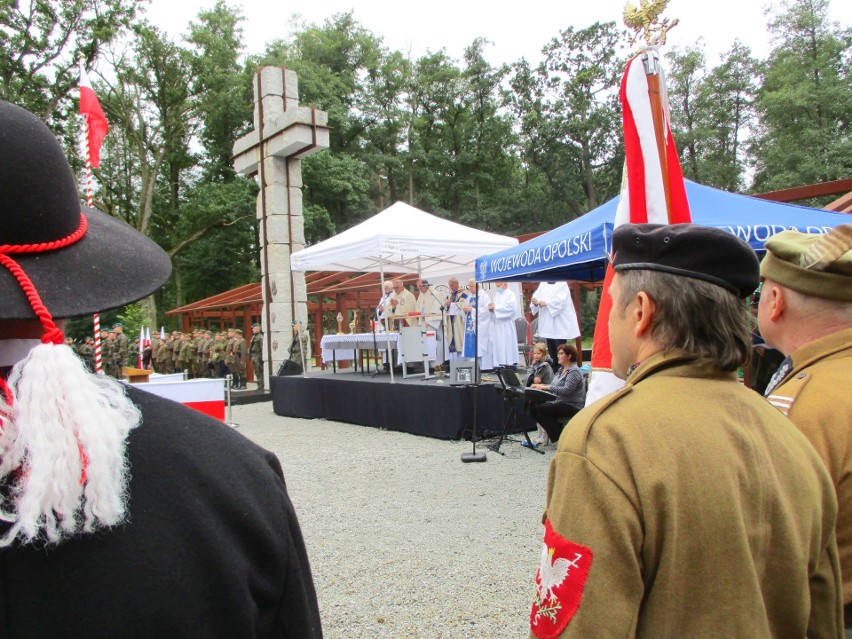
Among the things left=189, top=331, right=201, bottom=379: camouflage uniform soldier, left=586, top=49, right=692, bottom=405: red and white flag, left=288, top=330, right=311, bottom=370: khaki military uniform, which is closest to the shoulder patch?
left=586, top=49, right=692, bottom=405: red and white flag

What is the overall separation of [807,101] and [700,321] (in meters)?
36.7

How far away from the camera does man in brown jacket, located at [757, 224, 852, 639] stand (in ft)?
5.00

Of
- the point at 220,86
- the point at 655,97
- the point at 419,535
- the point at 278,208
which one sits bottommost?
the point at 419,535

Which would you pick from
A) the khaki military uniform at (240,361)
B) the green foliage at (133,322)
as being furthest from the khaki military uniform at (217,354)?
the green foliage at (133,322)

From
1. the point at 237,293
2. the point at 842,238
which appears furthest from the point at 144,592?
the point at 237,293

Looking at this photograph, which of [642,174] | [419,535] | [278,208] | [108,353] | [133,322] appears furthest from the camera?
[133,322]

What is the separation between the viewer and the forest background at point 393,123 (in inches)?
1124

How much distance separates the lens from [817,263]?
1744mm

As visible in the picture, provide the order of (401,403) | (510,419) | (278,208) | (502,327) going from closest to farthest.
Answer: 1. (510,419)
2. (401,403)
3. (502,327)
4. (278,208)

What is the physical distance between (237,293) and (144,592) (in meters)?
25.5

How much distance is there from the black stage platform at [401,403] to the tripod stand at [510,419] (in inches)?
3.7

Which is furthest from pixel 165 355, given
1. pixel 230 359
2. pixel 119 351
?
pixel 230 359

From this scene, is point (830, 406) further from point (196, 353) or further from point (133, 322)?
point (133, 322)

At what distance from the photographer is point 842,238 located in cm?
171
